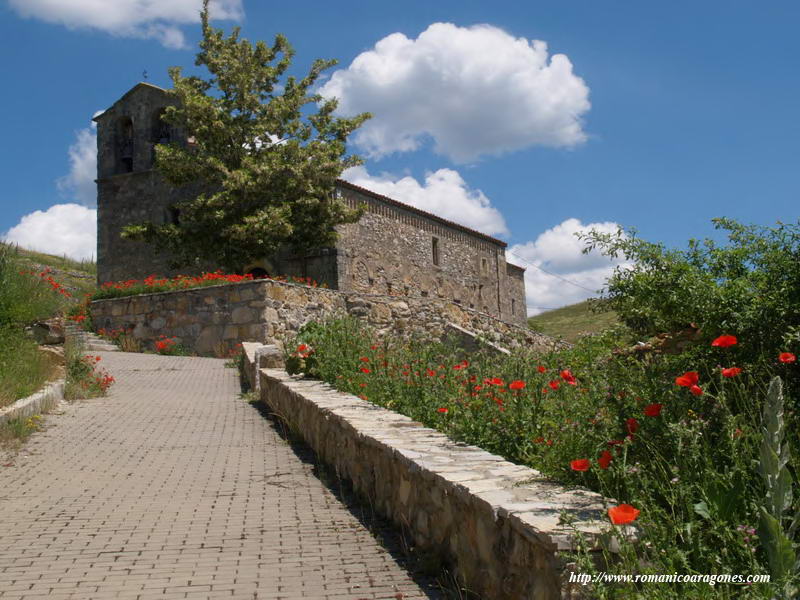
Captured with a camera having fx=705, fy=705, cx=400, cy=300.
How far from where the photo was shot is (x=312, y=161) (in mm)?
19750

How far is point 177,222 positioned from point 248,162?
Answer: 652cm

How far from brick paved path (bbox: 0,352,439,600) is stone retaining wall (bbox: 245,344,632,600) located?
27 centimetres

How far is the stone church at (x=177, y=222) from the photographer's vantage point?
22672 mm

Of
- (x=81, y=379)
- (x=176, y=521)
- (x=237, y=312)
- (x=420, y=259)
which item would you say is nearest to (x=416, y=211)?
(x=420, y=259)

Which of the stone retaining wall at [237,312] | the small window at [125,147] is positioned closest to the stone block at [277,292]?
the stone retaining wall at [237,312]

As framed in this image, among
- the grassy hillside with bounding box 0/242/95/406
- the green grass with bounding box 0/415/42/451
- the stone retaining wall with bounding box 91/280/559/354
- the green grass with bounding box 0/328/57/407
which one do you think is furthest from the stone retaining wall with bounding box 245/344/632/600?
the stone retaining wall with bounding box 91/280/559/354

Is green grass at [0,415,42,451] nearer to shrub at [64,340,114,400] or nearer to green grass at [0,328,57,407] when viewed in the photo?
green grass at [0,328,57,407]

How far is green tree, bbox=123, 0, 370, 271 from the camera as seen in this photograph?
63.0ft

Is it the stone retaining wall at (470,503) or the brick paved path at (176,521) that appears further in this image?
the brick paved path at (176,521)

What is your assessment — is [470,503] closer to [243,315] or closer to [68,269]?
[243,315]

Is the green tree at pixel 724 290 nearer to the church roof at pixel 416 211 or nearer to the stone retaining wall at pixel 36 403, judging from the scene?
the stone retaining wall at pixel 36 403

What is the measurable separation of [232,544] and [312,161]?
1654 centimetres

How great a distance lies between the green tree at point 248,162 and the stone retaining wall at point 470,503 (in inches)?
562

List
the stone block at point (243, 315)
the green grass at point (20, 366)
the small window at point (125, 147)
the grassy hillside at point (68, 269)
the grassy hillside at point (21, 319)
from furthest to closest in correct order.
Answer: the grassy hillside at point (68, 269) → the small window at point (125, 147) → the stone block at point (243, 315) → the grassy hillside at point (21, 319) → the green grass at point (20, 366)
